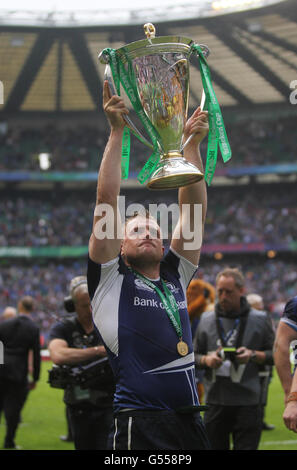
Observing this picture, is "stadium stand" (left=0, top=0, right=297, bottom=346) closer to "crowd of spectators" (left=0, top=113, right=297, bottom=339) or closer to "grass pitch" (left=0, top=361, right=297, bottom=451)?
"crowd of spectators" (left=0, top=113, right=297, bottom=339)

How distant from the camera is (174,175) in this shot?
9.24 feet

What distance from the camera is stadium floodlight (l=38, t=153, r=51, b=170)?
36053 mm

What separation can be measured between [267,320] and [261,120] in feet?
105

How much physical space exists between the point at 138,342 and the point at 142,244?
50 cm

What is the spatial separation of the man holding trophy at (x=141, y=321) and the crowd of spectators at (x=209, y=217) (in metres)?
29.5

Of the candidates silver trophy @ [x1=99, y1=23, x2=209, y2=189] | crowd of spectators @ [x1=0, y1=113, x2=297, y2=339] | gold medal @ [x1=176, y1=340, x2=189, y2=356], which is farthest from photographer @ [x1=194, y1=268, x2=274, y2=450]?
crowd of spectators @ [x1=0, y1=113, x2=297, y2=339]

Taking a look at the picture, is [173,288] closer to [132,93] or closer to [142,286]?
[142,286]

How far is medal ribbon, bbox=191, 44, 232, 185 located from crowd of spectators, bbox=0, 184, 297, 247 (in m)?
29.3

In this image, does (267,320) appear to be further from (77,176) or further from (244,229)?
(77,176)

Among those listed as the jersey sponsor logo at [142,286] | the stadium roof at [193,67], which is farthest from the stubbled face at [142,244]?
the stadium roof at [193,67]

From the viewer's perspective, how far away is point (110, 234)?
283 cm

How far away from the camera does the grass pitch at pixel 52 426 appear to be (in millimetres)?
7830

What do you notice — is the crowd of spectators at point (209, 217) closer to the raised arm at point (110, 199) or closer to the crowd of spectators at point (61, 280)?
the crowd of spectators at point (61, 280)

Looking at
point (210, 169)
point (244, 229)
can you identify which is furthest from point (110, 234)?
point (244, 229)
